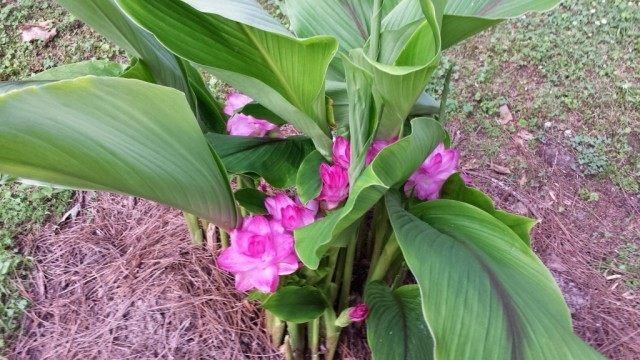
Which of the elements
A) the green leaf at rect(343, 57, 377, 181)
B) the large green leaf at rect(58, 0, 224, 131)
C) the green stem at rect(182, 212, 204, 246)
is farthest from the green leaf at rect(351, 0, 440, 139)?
the green stem at rect(182, 212, 204, 246)

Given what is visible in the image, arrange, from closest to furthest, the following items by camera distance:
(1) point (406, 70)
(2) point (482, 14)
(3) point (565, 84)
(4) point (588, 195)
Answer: (1) point (406, 70), (2) point (482, 14), (4) point (588, 195), (3) point (565, 84)

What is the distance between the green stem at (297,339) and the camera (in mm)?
1122

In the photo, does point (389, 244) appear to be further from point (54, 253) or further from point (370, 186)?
point (54, 253)

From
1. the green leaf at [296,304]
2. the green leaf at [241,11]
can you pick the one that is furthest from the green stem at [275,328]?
the green leaf at [241,11]

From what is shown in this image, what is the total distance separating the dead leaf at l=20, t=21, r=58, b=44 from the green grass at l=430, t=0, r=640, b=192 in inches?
53.0

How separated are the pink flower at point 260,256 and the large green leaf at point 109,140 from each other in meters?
0.09

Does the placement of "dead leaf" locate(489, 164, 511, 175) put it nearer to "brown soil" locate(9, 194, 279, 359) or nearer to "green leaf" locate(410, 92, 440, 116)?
"green leaf" locate(410, 92, 440, 116)

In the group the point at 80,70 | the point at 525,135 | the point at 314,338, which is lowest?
the point at 314,338

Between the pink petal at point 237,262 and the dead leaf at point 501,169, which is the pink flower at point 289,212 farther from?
the dead leaf at point 501,169

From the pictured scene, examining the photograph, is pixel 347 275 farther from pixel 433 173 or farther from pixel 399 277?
pixel 433 173

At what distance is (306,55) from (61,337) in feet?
3.01

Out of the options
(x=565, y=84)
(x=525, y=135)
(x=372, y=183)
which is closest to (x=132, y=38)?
(x=372, y=183)

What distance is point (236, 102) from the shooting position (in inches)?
44.1

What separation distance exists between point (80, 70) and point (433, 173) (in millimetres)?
657
